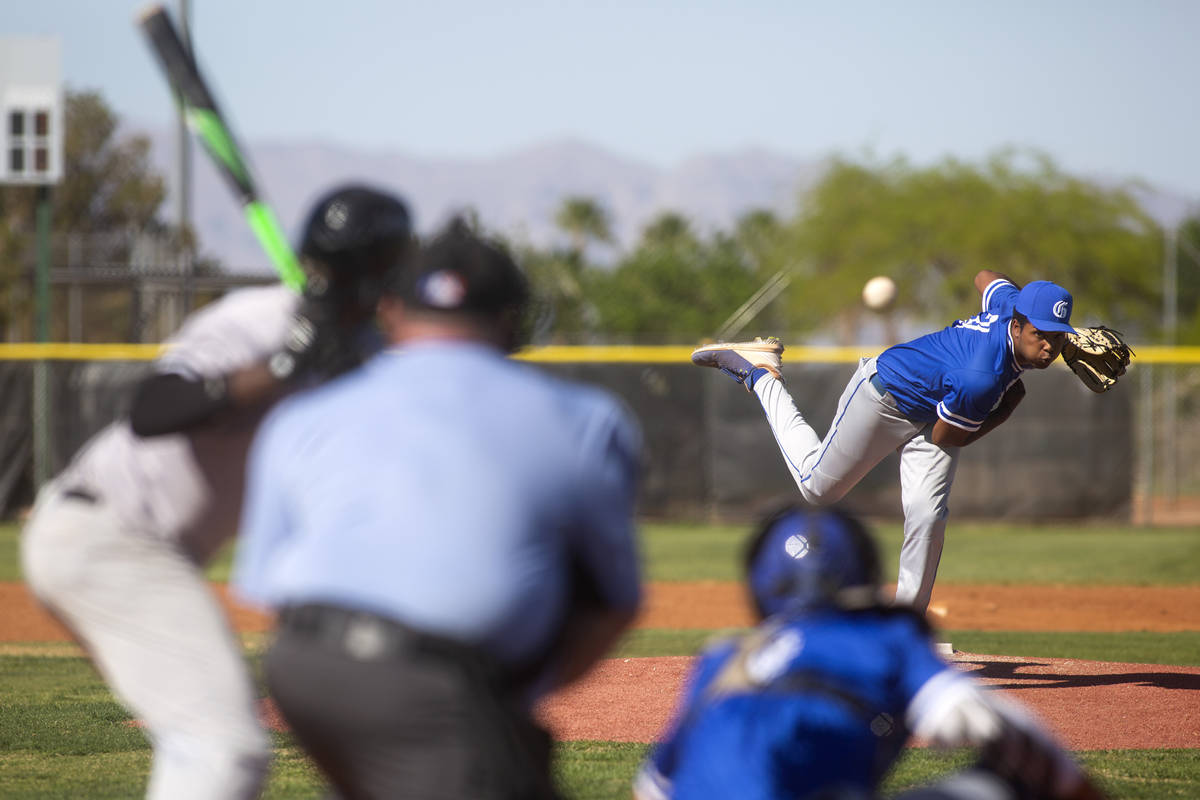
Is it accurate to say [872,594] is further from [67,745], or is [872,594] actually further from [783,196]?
[783,196]

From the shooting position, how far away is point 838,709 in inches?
104

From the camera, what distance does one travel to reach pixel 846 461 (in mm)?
6926

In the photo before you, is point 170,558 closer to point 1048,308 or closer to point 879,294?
point 1048,308

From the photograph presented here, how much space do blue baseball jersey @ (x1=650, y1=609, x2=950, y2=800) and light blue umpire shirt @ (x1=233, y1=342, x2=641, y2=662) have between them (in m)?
0.29

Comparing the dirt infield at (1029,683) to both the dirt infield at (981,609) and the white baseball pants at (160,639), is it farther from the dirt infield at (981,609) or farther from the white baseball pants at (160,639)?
the white baseball pants at (160,639)

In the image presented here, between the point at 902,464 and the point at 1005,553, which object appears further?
the point at 1005,553

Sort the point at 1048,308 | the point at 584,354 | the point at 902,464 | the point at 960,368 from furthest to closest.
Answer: the point at 584,354, the point at 902,464, the point at 960,368, the point at 1048,308

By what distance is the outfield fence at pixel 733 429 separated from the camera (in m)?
18.2

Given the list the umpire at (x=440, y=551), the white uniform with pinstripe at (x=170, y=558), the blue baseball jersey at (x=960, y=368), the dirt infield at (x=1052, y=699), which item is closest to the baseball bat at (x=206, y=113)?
the white uniform with pinstripe at (x=170, y=558)

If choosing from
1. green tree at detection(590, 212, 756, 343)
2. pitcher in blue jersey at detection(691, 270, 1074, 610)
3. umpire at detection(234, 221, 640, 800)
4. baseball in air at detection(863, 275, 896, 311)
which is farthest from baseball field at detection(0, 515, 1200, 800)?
green tree at detection(590, 212, 756, 343)

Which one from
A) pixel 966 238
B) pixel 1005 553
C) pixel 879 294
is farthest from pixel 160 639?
pixel 966 238

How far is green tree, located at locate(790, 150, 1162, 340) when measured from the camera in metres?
39.3

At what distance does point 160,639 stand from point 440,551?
1034 mm

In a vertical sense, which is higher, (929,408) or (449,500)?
(449,500)
